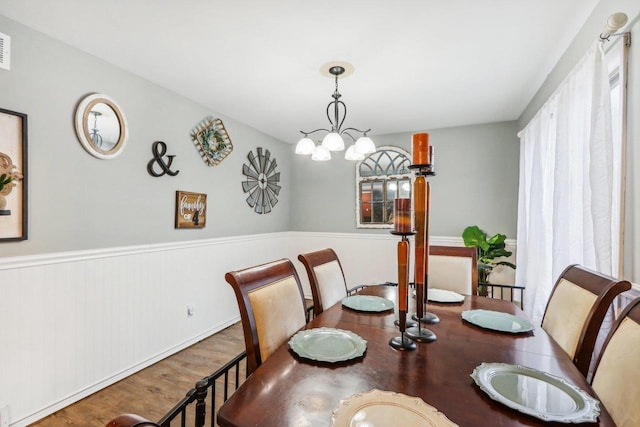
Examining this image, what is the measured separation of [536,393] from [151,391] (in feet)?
7.81

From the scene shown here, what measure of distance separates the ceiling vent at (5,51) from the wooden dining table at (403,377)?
2.24m

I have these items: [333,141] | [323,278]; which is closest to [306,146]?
[333,141]

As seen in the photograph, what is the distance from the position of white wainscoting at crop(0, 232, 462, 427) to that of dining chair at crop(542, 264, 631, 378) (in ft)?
9.18

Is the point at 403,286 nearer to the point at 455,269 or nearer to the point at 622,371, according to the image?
the point at 622,371

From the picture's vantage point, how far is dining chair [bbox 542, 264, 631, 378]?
1.07 metres

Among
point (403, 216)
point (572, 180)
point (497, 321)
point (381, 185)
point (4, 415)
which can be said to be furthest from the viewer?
point (381, 185)

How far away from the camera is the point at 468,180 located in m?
3.73

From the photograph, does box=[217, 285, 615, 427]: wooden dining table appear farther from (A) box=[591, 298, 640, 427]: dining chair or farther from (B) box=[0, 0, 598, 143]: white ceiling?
(B) box=[0, 0, 598, 143]: white ceiling

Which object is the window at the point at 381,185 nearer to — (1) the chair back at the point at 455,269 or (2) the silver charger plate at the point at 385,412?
(1) the chair back at the point at 455,269

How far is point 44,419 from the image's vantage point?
180 cm

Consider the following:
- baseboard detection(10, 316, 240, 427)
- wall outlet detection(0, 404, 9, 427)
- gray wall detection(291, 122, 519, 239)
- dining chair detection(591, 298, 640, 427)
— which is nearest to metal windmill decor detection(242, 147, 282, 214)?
gray wall detection(291, 122, 519, 239)

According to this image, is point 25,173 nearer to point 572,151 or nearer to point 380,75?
point 380,75

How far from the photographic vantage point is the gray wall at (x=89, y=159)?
1.79 meters

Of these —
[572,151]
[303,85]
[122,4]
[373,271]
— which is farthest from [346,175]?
[122,4]
